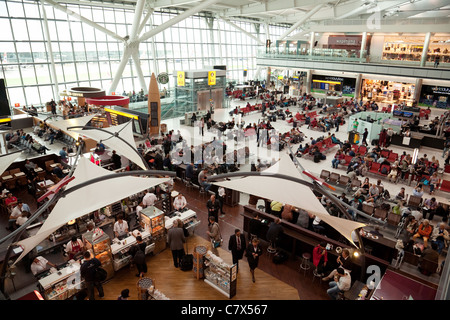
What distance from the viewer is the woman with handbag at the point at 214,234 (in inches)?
336

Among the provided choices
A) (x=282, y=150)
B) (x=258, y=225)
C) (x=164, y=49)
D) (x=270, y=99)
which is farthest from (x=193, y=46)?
(x=258, y=225)

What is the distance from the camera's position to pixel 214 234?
28.0 ft

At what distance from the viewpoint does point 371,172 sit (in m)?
15.1

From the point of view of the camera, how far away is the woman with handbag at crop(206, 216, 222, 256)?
28.0 feet

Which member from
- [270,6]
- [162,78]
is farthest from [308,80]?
[162,78]

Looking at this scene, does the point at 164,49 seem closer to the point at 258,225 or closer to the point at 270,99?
the point at 270,99

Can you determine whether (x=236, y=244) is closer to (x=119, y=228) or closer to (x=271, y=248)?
(x=271, y=248)

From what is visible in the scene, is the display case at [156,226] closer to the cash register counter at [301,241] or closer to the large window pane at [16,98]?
the cash register counter at [301,241]

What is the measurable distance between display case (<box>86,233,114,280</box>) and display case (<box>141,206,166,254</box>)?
52.2 inches

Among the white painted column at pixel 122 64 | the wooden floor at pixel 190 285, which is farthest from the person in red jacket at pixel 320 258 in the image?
the white painted column at pixel 122 64

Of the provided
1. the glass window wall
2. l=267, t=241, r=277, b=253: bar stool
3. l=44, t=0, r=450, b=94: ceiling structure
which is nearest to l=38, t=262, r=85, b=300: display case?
l=267, t=241, r=277, b=253: bar stool

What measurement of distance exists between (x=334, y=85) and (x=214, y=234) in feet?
107

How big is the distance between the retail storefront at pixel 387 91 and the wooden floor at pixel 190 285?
3118cm

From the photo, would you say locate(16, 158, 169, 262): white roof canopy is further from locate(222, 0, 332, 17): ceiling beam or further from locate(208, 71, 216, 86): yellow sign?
locate(222, 0, 332, 17): ceiling beam
